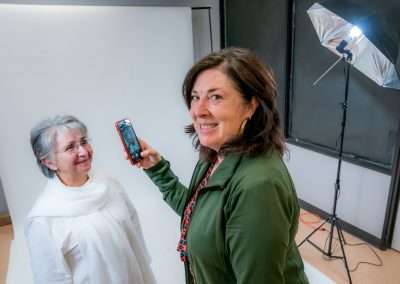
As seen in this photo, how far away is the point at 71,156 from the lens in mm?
1225

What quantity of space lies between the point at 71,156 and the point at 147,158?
12.2 inches

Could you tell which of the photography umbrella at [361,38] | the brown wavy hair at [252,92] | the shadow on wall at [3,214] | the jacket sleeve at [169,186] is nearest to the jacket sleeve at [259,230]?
the brown wavy hair at [252,92]

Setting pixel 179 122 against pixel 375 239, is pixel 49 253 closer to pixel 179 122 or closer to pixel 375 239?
pixel 179 122

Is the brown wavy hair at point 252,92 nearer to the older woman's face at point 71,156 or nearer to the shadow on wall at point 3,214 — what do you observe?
the older woman's face at point 71,156

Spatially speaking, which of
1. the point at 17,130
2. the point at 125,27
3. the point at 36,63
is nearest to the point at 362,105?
the point at 125,27

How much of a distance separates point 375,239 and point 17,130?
8.99 ft

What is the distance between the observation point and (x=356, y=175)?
2.24 meters

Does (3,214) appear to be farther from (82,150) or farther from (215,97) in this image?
(215,97)

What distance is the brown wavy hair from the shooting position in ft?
2.60

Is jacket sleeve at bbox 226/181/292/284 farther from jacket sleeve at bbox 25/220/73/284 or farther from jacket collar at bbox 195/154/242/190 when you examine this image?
jacket sleeve at bbox 25/220/73/284

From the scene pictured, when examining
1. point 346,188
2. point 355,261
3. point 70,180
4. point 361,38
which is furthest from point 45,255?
point 346,188

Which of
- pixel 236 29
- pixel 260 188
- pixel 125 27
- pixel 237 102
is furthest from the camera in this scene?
pixel 236 29

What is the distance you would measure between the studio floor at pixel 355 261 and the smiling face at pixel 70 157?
1329mm

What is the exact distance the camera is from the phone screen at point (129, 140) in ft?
3.95
